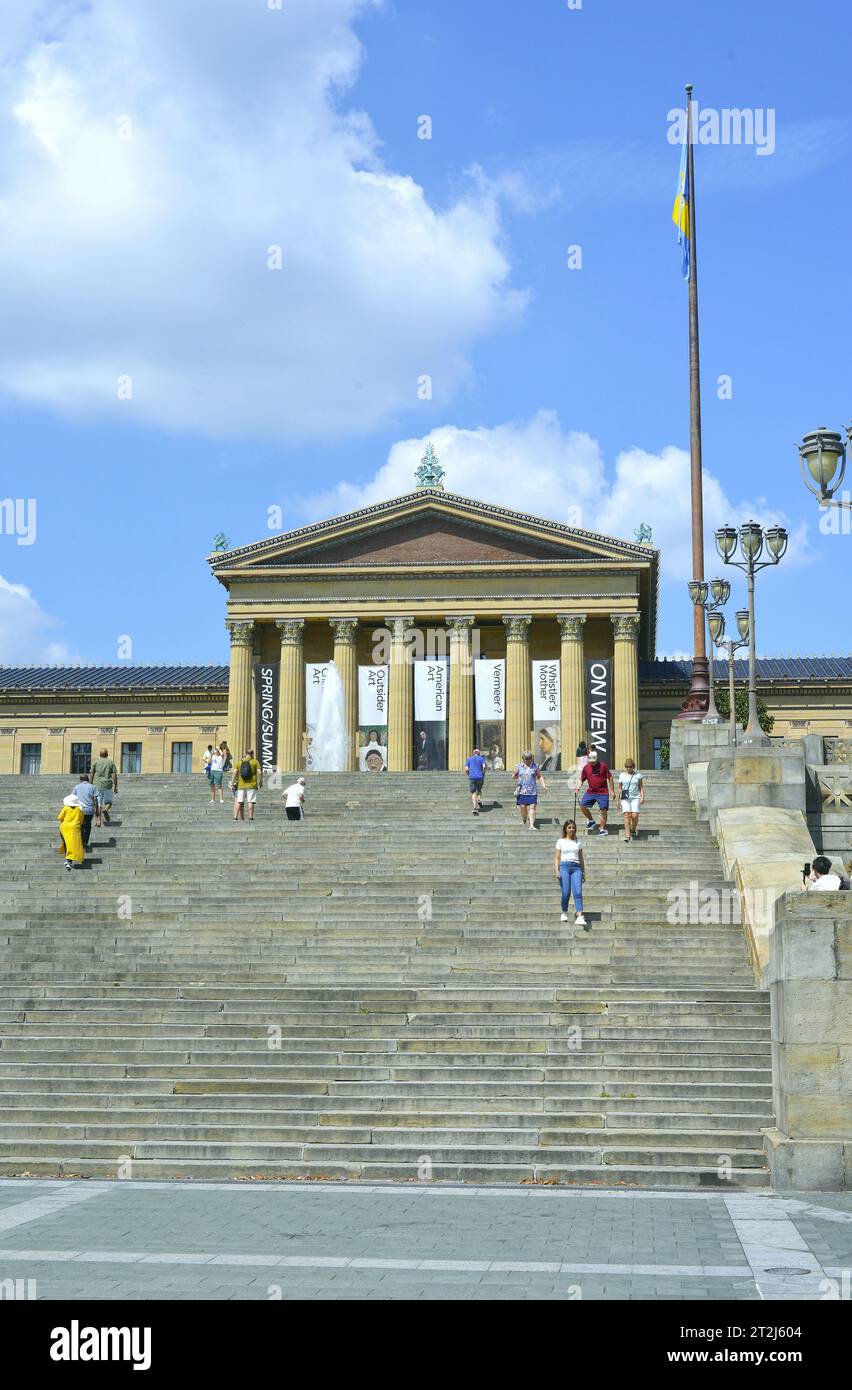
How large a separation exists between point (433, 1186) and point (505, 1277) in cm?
499

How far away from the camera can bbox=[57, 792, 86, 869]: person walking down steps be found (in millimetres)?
26562

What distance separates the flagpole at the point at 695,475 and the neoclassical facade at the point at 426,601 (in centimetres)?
2382

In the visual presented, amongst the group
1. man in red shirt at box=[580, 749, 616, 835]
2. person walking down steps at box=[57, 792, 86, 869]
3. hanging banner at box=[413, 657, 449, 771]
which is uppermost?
hanging banner at box=[413, 657, 449, 771]

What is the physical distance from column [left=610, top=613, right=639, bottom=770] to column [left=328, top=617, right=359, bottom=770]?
12139 mm

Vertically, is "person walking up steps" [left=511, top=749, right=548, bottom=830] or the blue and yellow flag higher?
the blue and yellow flag

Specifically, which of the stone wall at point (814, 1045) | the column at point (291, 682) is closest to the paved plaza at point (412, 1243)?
the stone wall at point (814, 1045)

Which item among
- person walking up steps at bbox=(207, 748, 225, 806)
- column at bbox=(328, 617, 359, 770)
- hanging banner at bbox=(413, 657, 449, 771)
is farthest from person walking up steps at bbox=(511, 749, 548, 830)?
column at bbox=(328, 617, 359, 770)

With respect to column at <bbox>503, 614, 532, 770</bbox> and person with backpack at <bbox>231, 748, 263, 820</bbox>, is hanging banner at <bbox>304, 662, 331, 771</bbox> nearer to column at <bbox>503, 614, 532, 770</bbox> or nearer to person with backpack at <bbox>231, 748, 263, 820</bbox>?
column at <bbox>503, 614, 532, 770</bbox>

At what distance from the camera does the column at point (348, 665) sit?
6981cm

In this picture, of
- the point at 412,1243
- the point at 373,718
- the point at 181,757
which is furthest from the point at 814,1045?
the point at 181,757

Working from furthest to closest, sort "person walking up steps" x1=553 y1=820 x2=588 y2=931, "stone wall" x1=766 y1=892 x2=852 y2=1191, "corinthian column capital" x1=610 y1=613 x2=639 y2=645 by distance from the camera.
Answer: "corinthian column capital" x1=610 y1=613 x2=639 y2=645 < "person walking up steps" x1=553 y1=820 x2=588 y2=931 < "stone wall" x1=766 y1=892 x2=852 y2=1191

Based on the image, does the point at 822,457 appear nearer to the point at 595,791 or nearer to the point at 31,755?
the point at 595,791

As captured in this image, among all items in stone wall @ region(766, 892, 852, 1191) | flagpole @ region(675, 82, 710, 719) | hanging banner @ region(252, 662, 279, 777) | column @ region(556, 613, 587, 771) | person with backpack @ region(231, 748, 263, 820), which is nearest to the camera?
stone wall @ region(766, 892, 852, 1191)
